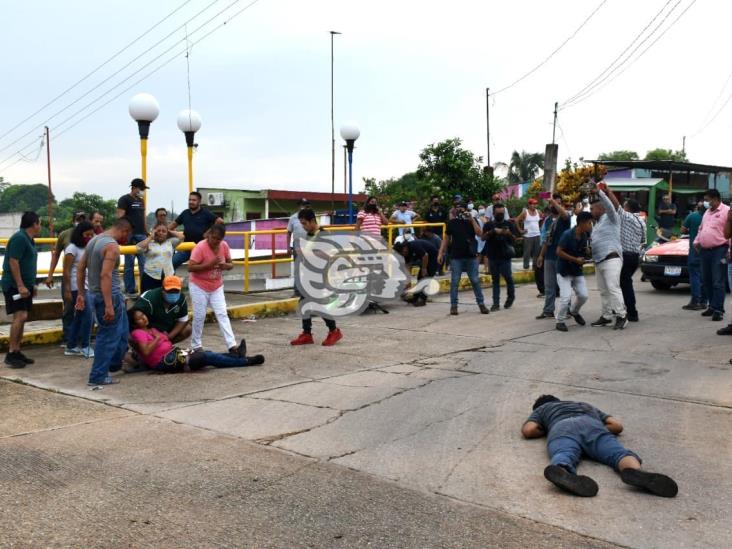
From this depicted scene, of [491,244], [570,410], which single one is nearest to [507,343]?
[491,244]

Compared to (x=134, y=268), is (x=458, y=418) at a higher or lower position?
lower

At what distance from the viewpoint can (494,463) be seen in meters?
5.13

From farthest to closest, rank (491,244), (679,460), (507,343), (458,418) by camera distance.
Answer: (491,244)
(507,343)
(458,418)
(679,460)

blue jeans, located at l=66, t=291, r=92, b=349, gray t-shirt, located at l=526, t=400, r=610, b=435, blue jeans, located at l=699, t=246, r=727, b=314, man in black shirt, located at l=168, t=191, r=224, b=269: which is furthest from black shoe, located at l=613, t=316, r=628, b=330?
blue jeans, located at l=66, t=291, r=92, b=349

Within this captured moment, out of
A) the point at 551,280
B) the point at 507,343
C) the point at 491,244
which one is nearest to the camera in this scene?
the point at 507,343

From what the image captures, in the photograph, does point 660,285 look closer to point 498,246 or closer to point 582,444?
point 498,246

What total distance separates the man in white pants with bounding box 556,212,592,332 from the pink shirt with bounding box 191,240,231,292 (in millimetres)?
4844

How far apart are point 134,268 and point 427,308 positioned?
5013 mm

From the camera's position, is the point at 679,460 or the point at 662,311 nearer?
the point at 679,460

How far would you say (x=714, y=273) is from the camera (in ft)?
36.6

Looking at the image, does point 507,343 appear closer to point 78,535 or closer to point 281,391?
point 281,391

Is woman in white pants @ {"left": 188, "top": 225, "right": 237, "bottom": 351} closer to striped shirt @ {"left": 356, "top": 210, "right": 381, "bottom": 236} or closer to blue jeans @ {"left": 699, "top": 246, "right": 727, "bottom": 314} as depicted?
striped shirt @ {"left": 356, "top": 210, "right": 381, "bottom": 236}

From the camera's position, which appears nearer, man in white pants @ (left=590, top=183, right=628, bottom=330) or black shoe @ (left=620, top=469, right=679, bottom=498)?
black shoe @ (left=620, top=469, right=679, bottom=498)

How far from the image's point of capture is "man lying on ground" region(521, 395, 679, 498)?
446 cm
